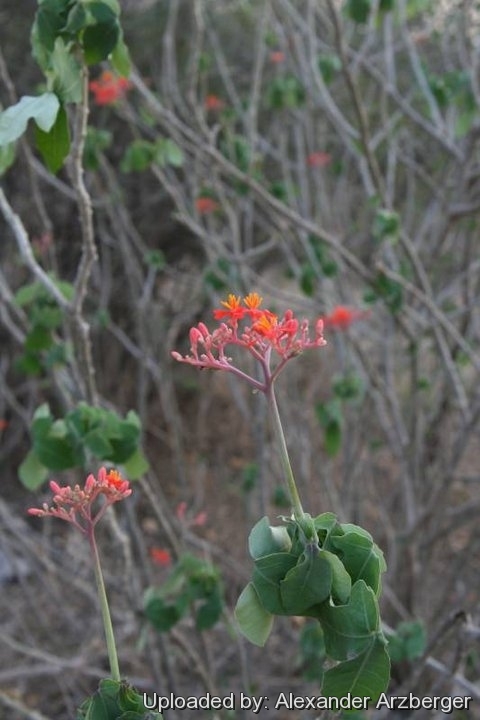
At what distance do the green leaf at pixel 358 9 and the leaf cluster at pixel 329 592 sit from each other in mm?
1530

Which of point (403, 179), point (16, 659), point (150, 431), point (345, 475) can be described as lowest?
point (16, 659)

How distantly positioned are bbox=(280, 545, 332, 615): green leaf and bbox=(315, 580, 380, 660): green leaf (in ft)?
0.06

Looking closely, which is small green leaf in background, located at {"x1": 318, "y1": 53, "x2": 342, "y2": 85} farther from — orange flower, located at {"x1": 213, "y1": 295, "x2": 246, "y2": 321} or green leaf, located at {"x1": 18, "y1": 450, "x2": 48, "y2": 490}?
orange flower, located at {"x1": 213, "y1": 295, "x2": 246, "y2": 321}

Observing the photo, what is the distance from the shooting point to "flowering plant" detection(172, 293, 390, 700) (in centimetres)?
65

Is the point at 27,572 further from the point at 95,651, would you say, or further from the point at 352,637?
the point at 352,637

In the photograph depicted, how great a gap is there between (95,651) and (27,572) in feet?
2.78

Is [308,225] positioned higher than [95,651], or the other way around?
[308,225]

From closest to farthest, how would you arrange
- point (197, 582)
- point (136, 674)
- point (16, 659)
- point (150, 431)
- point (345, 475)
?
point (197, 582), point (345, 475), point (136, 674), point (16, 659), point (150, 431)

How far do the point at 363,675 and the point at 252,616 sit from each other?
101 mm

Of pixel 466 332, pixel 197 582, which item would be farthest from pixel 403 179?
pixel 197 582

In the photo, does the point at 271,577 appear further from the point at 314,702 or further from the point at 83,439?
the point at 83,439

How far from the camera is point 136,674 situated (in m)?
2.82

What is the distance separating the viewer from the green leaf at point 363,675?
0.66 m

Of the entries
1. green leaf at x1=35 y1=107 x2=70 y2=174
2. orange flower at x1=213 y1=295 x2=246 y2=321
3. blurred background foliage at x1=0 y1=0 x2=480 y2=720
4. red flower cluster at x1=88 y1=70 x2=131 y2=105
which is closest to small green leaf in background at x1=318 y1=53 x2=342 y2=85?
blurred background foliage at x1=0 y1=0 x2=480 y2=720
